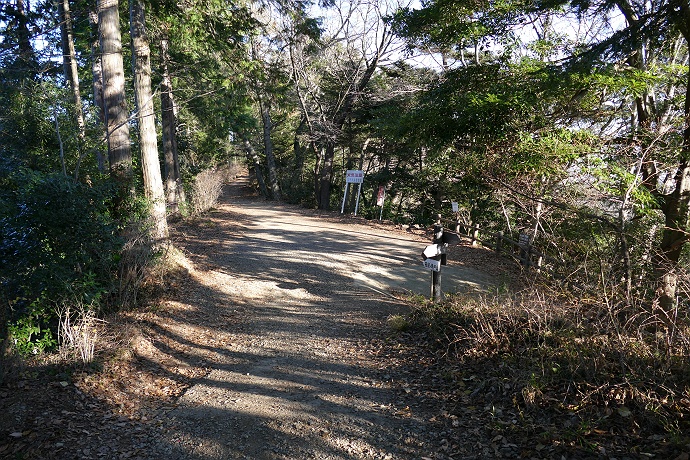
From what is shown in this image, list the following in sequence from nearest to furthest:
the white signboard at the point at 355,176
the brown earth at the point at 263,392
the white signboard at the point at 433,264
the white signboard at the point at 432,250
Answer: the brown earth at the point at 263,392 → the white signboard at the point at 432,250 → the white signboard at the point at 433,264 → the white signboard at the point at 355,176

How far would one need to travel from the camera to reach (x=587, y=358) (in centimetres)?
382

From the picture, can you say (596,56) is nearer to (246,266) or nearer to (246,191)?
(246,266)

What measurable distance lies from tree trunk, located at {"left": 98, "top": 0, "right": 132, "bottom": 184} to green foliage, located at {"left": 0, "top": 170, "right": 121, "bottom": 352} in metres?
2.36

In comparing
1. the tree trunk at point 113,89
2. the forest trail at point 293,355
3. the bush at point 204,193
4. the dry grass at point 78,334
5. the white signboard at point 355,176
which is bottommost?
the forest trail at point 293,355

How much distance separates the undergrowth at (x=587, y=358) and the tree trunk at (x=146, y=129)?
5.84 metres

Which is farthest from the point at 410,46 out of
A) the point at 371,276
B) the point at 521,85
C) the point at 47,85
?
the point at 47,85

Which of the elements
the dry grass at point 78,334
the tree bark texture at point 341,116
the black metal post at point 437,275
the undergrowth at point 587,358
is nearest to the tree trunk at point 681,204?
the undergrowth at point 587,358

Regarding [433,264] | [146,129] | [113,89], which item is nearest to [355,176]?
[146,129]

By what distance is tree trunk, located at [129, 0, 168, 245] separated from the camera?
8.30 meters

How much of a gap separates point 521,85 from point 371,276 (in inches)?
191

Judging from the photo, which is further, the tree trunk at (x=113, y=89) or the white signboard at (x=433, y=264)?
the tree trunk at (x=113, y=89)

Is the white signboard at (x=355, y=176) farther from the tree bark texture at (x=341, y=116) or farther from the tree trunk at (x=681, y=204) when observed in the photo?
the tree trunk at (x=681, y=204)

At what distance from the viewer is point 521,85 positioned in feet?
23.9

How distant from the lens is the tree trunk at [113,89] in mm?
7594
